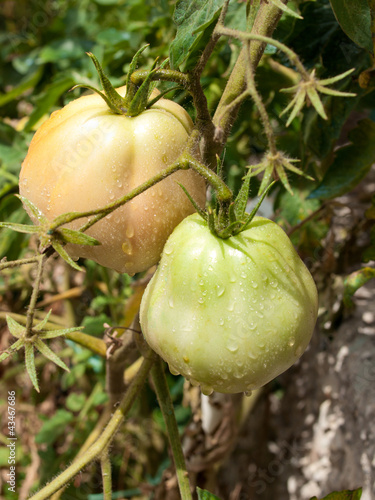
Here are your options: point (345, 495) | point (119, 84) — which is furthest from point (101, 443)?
point (119, 84)

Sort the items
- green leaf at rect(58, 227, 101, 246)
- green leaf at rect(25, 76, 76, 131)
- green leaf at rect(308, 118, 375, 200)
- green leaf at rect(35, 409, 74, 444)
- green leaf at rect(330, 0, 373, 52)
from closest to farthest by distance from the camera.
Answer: green leaf at rect(58, 227, 101, 246) < green leaf at rect(330, 0, 373, 52) < green leaf at rect(308, 118, 375, 200) < green leaf at rect(25, 76, 76, 131) < green leaf at rect(35, 409, 74, 444)

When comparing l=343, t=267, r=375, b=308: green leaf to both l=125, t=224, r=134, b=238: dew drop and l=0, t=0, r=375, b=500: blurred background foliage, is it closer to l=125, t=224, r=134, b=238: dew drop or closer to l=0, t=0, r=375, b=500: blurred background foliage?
l=0, t=0, r=375, b=500: blurred background foliage

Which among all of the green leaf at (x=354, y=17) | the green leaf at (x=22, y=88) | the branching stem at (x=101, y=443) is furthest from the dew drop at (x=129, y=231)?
the green leaf at (x=22, y=88)

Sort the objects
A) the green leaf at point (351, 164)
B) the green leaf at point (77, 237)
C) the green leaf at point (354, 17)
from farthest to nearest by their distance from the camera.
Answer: the green leaf at point (351, 164)
the green leaf at point (354, 17)
the green leaf at point (77, 237)

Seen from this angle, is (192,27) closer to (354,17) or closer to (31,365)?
(354,17)

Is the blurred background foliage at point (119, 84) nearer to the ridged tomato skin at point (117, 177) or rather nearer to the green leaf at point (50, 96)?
the green leaf at point (50, 96)

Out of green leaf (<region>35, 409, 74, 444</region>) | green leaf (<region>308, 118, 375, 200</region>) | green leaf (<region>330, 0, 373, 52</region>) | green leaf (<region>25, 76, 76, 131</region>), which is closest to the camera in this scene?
green leaf (<region>330, 0, 373, 52</region>)

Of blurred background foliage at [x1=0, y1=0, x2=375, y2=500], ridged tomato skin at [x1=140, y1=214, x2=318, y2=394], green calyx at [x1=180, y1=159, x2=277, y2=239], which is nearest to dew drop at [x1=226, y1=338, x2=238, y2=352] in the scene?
ridged tomato skin at [x1=140, y1=214, x2=318, y2=394]
